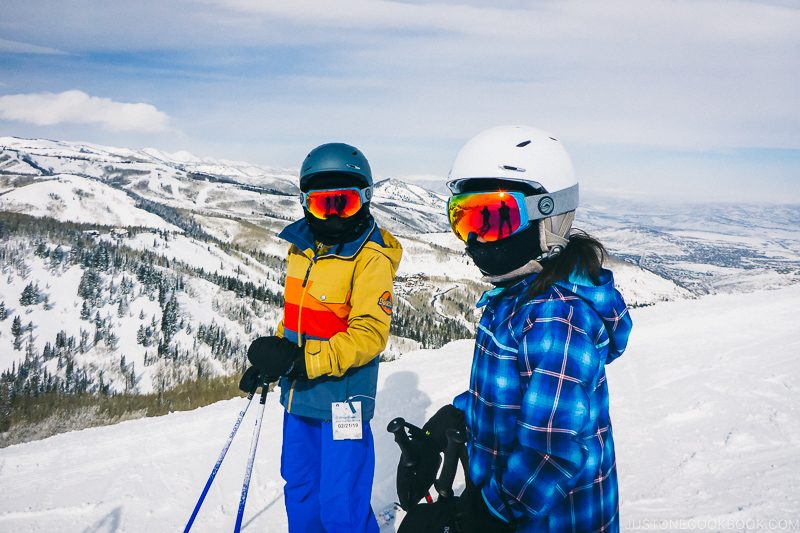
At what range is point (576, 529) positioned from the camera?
6.66 feet

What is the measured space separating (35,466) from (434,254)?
146m

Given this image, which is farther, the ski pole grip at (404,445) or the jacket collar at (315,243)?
the jacket collar at (315,243)

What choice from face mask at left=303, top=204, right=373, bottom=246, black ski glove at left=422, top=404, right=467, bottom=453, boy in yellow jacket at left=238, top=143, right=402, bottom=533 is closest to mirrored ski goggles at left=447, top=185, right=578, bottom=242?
black ski glove at left=422, top=404, right=467, bottom=453

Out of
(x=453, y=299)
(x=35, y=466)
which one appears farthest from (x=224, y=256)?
(x=35, y=466)

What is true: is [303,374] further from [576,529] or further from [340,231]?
[576,529]

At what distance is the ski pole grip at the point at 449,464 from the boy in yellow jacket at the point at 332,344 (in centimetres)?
115

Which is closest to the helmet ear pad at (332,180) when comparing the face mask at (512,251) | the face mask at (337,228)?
the face mask at (337,228)

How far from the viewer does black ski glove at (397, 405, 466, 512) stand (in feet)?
7.98

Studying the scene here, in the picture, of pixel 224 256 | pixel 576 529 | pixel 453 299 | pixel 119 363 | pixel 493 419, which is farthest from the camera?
pixel 453 299

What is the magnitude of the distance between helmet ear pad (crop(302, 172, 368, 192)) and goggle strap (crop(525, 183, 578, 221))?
6.05 ft

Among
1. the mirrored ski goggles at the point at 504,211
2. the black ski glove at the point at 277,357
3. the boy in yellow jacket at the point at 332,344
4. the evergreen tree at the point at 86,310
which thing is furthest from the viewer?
the evergreen tree at the point at 86,310

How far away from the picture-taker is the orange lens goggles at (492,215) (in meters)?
2.30

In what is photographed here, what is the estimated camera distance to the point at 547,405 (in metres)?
1.79

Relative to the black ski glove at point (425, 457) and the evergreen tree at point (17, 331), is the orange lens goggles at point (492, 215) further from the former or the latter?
the evergreen tree at point (17, 331)
